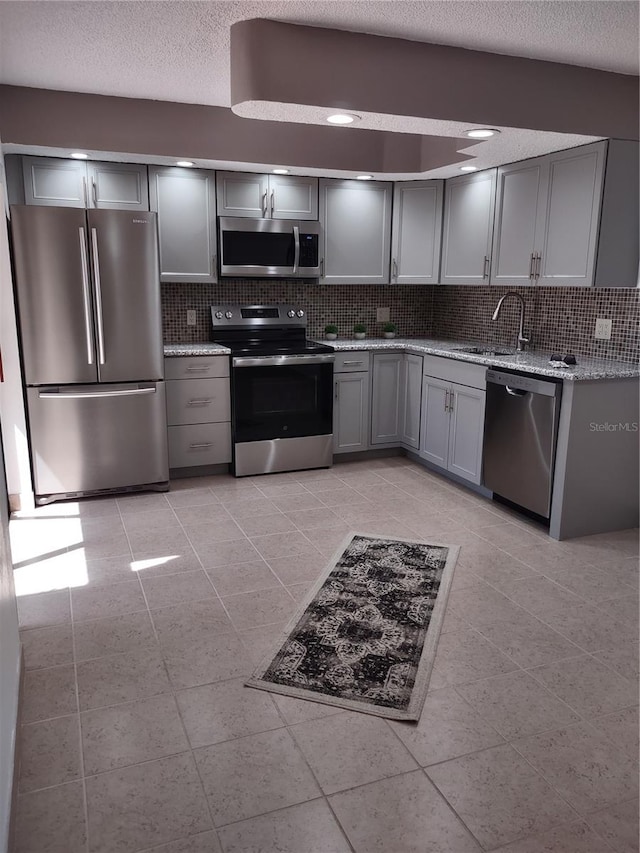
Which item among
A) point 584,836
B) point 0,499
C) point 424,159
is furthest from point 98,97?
point 584,836

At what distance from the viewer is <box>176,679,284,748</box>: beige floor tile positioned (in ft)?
6.76

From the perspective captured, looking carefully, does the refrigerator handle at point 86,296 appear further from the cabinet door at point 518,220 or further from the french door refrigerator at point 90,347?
the cabinet door at point 518,220

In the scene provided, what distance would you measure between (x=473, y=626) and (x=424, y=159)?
3295 mm

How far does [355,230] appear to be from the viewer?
4965 millimetres

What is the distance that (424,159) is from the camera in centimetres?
455

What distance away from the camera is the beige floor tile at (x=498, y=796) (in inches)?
67.4

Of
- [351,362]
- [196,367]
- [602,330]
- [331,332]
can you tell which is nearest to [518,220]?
[602,330]

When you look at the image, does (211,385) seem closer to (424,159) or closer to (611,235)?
(424,159)

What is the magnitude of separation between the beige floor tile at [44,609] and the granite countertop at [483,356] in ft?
6.25

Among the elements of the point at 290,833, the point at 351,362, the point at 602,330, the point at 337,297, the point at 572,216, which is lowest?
the point at 290,833

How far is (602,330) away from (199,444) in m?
2.77

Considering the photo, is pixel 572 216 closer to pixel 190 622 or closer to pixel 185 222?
pixel 185 222

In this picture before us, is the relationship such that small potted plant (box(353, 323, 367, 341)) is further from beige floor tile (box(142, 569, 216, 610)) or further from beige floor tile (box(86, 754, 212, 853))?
beige floor tile (box(86, 754, 212, 853))

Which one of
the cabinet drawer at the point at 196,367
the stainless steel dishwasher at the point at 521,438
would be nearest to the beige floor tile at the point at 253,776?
the stainless steel dishwasher at the point at 521,438
